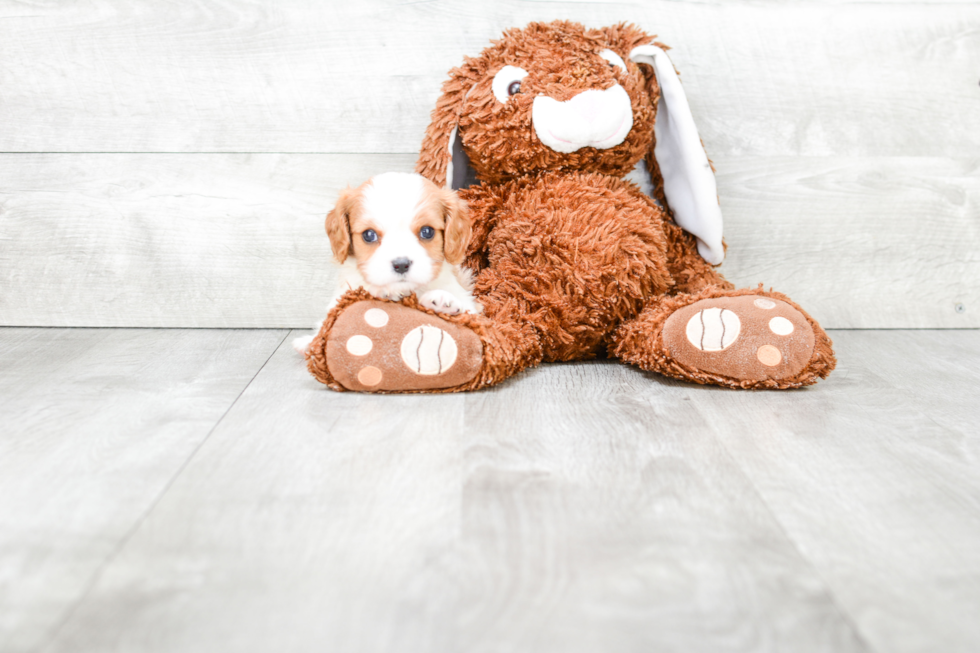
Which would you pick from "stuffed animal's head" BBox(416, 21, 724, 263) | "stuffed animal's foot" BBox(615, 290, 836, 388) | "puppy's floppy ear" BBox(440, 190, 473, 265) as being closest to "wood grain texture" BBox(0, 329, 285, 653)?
"puppy's floppy ear" BBox(440, 190, 473, 265)

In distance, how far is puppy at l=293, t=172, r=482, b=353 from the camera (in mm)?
1012

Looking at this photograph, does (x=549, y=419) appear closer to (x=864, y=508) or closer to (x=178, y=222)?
(x=864, y=508)

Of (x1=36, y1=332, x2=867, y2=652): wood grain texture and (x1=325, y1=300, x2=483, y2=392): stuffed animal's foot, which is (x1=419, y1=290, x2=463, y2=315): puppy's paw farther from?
(x1=36, y1=332, x2=867, y2=652): wood grain texture

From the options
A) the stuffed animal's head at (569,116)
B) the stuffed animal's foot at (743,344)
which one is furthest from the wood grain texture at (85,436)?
the stuffed animal's foot at (743,344)

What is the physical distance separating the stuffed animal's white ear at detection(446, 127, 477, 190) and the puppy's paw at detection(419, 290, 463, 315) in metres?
0.25

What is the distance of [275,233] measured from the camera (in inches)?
56.6

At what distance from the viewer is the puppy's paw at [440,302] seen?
1057 mm

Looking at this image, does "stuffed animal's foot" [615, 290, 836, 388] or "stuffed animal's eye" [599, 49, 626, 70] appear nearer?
"stuffed animal's foot" [615, 290, 836, 388]

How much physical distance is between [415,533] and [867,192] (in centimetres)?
123

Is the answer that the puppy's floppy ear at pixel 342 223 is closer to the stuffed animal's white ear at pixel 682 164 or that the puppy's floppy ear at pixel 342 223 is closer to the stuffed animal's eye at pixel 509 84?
the stuffed animal's eye at pixel 509 84

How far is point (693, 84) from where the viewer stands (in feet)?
4.63

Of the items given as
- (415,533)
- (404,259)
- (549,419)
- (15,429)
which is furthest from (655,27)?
(15,429)

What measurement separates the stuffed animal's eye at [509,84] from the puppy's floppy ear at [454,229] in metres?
0.21

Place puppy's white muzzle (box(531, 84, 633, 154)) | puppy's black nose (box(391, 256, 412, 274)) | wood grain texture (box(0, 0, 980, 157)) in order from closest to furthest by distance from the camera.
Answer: puppy's black nose (box(391, 256, 412, 274)) → puppy's white muzzle (box(531, 84, 633, 154)) → wood grain texture (box(0, 0, 980, 157))
